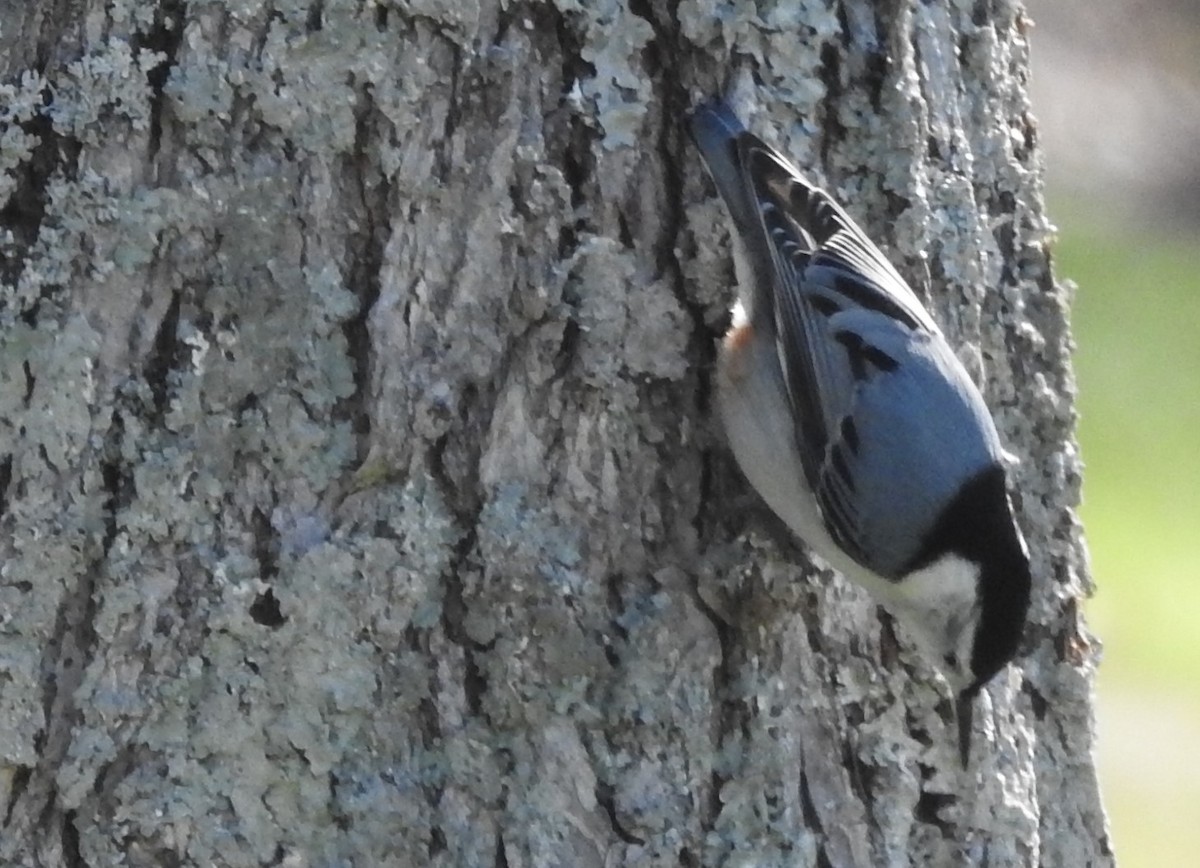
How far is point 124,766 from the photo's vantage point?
1.77 metres

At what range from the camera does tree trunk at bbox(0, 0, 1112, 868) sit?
176cm

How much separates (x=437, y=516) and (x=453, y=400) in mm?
126

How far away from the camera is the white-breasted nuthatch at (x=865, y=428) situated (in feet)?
6.46

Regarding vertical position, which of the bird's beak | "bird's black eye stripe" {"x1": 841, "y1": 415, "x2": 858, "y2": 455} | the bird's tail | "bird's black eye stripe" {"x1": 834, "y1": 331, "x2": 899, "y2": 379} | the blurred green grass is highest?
the blurred green grass

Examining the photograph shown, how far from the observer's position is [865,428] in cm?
219

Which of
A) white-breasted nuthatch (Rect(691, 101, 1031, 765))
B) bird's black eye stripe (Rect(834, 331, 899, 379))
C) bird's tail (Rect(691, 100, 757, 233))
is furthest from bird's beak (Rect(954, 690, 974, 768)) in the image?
bird's tail (Rect(691, 100, 757, 233))

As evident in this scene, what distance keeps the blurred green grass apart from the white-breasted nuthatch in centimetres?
144

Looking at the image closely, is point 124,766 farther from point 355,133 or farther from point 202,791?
point 355,133

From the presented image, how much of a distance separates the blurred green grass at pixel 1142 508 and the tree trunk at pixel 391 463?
5.74ft

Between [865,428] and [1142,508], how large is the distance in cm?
328

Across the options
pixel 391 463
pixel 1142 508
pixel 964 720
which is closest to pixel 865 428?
pixel 964 720

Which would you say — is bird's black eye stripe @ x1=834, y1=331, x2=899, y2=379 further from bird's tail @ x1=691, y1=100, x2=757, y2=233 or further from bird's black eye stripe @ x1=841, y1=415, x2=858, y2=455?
bird's tail @ x1=691, y1=100, x2=757, y2=233

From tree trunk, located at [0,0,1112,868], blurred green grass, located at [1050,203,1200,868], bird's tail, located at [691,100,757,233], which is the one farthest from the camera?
blurred green grass, located at [1050,203,1200,868]

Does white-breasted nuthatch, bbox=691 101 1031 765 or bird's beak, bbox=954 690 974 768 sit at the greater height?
white-breasted nuthatch, bbox=691 101 1031 765
